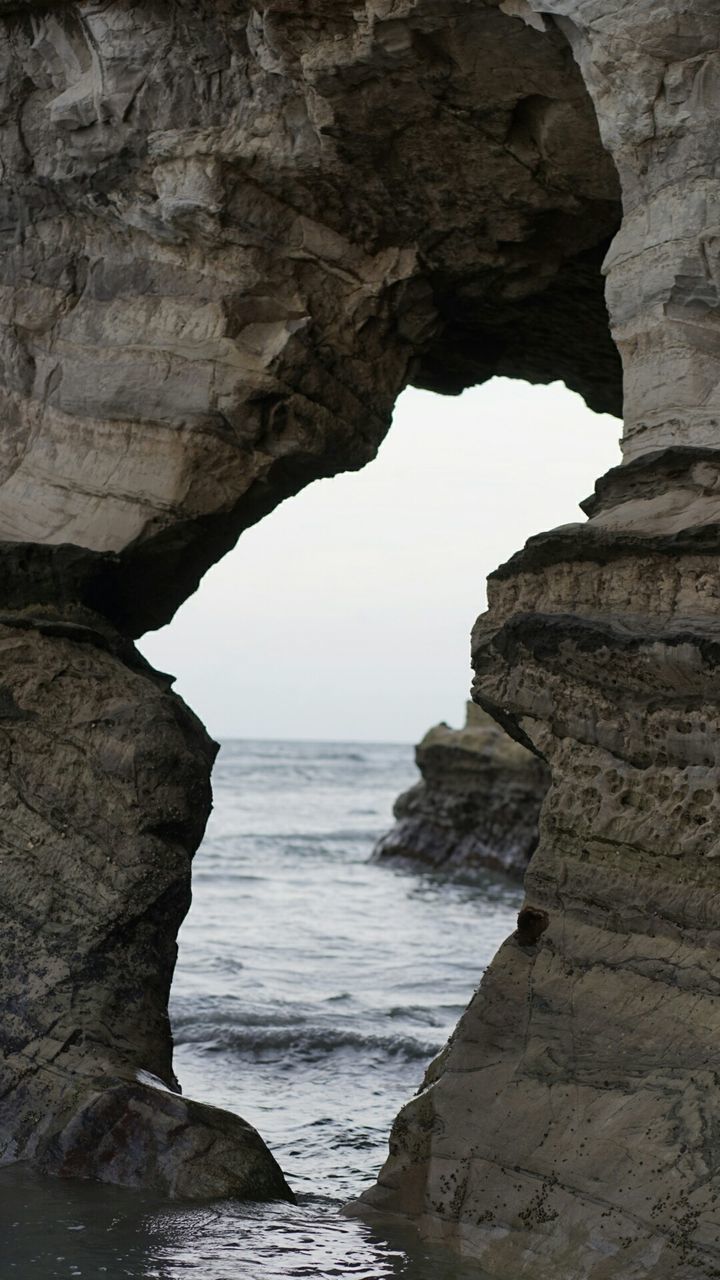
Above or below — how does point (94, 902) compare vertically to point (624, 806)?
below

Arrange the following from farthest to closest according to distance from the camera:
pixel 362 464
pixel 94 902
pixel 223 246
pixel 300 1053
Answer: pixel 300 1053 < pixel 362 464 < pixel 223 246 < pixel 94 902

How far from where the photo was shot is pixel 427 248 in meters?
5.96

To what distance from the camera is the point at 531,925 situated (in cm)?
437

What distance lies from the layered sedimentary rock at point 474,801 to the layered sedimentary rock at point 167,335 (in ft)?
35.5

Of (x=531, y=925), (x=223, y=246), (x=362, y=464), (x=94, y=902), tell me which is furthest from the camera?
(x=362, y=464)

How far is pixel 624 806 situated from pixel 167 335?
9.81 ft

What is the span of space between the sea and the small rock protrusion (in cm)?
96

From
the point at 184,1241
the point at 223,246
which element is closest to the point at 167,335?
the point at 223,246

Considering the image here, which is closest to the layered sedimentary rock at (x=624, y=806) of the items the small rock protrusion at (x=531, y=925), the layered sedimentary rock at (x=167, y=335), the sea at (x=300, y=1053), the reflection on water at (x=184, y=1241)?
the small rock protrusion at (x=531, y=925)

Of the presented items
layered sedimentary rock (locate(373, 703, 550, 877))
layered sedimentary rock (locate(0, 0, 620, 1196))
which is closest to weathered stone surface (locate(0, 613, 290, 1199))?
layered sedimentary rock (locate(0, 0, 620, 1196))

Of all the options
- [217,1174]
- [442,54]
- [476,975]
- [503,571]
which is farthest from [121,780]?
[476,975]

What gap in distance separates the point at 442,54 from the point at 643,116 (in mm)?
1038

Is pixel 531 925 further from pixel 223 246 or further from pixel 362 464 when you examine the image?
pixel 223 246

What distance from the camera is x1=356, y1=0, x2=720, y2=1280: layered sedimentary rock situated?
3.80 meters
